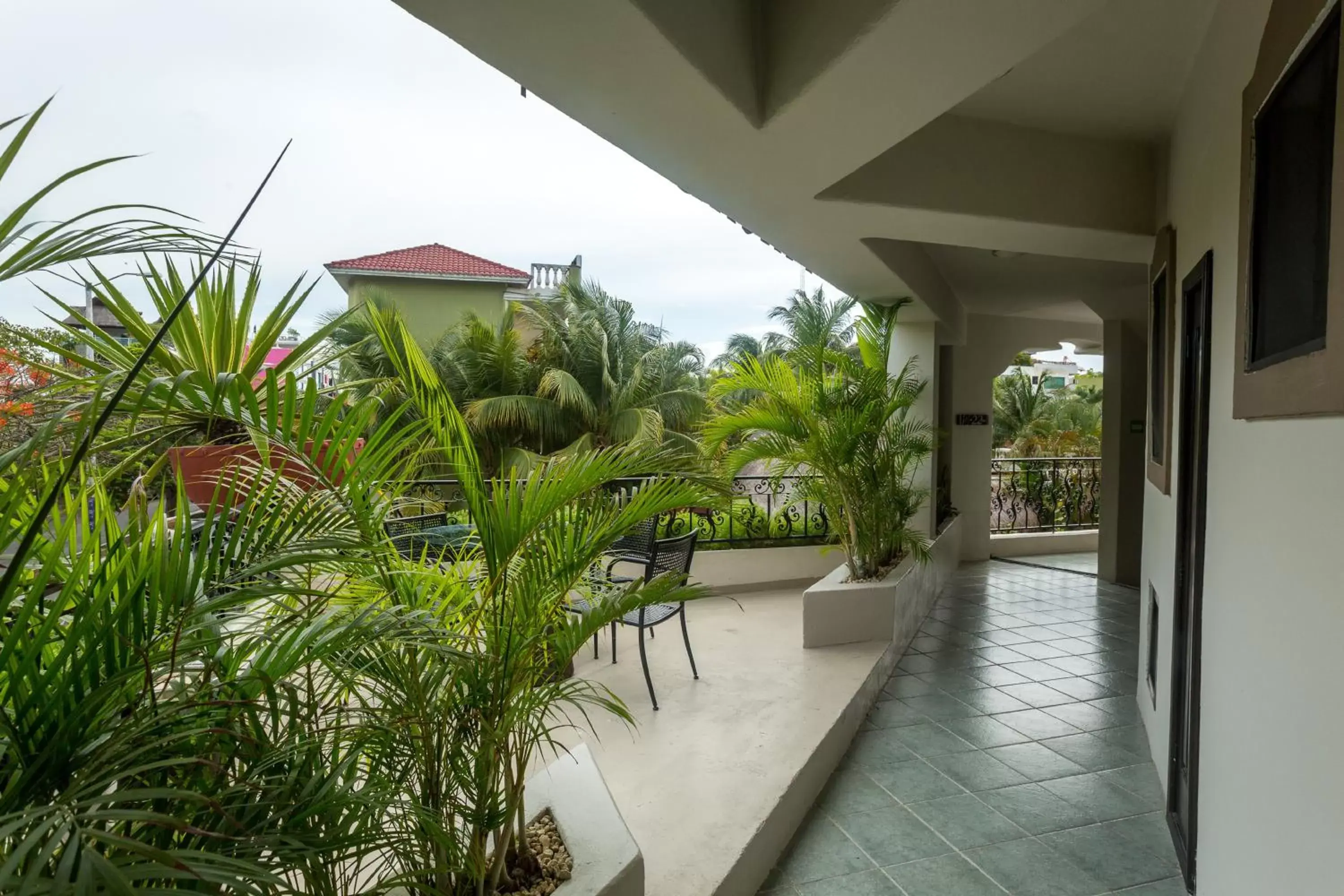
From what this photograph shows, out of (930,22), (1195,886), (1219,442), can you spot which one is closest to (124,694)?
(930,22)

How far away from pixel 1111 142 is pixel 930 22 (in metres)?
2.34

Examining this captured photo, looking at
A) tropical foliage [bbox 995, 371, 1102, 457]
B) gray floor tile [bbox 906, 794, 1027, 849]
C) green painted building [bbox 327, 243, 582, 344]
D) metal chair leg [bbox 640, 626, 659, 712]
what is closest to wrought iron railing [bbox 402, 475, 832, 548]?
metal chair leg [bbox 640, 626, 659, 712]

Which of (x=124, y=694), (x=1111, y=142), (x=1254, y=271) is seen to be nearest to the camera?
(x=124, y=694)

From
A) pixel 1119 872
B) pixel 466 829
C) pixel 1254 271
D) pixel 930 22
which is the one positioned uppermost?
pixel 930 22

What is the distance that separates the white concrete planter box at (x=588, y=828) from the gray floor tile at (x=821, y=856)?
29.1 inches

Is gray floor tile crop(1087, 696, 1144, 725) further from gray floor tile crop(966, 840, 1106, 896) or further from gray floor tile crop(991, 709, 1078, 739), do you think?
gray floor tile crop(966, 840, 1106, 896)

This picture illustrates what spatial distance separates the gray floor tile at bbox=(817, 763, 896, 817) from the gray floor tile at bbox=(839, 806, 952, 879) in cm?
4

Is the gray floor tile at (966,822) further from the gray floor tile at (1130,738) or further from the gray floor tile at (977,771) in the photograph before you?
the gray floor tile at (1130,738)

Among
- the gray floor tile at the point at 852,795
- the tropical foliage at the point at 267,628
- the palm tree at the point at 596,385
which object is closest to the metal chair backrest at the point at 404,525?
the tropical foliage at the point at 267,628

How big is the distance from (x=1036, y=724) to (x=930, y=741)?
0.57 meters

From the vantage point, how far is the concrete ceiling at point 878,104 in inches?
64.1

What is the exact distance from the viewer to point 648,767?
2861 mm

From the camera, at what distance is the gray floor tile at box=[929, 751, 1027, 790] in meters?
2.92

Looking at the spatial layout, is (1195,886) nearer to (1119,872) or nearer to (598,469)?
(1119,872)
